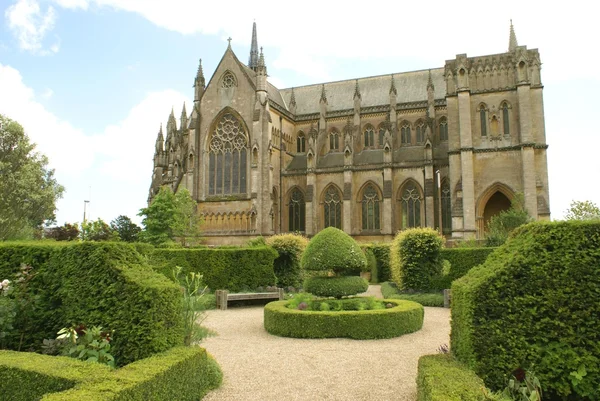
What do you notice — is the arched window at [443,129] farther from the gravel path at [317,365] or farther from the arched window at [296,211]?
the gravel path at [317,365]

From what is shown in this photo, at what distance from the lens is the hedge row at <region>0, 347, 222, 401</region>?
5098 mm

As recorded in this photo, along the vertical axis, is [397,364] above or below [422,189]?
below

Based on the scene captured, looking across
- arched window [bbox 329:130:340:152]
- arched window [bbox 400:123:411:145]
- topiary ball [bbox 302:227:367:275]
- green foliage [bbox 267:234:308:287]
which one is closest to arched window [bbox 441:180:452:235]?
arched window [bbox 400:123:411:145]

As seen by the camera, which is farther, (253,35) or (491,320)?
(253,35)

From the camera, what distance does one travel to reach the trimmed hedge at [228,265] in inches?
792

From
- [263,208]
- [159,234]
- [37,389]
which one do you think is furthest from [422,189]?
[37,389]

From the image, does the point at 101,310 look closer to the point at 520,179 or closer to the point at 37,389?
the point at 37,389

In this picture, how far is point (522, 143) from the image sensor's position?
31344 mm

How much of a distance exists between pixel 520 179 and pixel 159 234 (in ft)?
88.5

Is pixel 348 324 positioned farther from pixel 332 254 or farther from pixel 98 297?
pixel 98 297

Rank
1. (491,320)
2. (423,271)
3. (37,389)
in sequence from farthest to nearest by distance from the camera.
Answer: (423,271)
(491,320)
(37,389)

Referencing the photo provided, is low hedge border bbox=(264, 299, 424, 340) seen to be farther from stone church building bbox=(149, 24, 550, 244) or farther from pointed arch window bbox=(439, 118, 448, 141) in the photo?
pointed arch window bbox=(439, 118, 448, 141)

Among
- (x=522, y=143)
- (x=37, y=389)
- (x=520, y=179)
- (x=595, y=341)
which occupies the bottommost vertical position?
(x=37, y=389)

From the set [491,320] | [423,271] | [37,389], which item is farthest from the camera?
[423,271]
